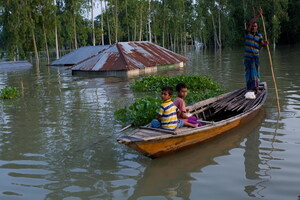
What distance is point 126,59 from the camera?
21.5 meters

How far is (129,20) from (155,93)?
34.4m

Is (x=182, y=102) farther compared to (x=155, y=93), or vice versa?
(x=155, y=93)


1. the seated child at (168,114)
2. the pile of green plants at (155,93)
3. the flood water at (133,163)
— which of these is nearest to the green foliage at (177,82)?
the pile of green plants at (155,93)

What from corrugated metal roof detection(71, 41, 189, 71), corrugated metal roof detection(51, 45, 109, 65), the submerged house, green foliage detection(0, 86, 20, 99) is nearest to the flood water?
green foliage detection(0, 86, 20, 99)

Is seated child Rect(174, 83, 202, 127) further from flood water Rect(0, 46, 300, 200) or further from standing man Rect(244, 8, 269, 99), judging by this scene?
standing man Rect(244, 8, 269, 99)

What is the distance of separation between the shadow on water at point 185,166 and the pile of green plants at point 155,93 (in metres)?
2.14

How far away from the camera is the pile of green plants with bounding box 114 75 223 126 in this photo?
8.48 meters

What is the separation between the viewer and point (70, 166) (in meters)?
5.89

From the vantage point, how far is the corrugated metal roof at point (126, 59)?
69.3ft

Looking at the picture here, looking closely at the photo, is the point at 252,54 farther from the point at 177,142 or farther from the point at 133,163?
the point at 133,163

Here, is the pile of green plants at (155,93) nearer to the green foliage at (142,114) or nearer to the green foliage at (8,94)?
the green foliage at (142,114)

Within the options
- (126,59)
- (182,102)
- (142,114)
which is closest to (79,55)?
(126,59)

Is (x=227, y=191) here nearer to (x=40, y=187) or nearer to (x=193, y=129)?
(x=193, y=129)

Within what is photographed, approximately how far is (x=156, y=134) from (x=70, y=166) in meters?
1.65
